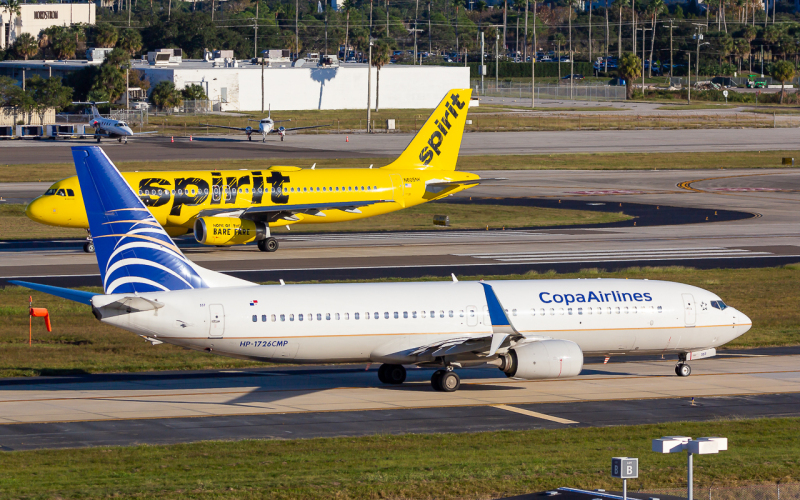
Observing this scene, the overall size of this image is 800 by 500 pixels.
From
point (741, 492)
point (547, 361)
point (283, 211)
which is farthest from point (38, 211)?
point (741, 492)

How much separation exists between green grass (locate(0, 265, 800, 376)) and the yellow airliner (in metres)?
11.7

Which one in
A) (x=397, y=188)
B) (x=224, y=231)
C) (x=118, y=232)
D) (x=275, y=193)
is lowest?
(x=224, y=231)

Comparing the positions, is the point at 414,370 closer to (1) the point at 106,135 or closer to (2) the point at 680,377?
(2) the point at 680,377

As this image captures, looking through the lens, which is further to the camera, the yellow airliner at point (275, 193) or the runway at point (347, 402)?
the yellow airliner at point (275, 193)

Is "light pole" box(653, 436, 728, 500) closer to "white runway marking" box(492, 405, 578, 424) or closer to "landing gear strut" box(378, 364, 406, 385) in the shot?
"white runway marking" box(492, 405, 578, 424)

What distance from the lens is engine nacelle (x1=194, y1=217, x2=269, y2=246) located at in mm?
63250

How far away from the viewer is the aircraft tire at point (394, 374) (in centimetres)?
3791

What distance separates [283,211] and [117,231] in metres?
32.8

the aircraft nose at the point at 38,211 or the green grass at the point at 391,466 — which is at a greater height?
the aircraft nose at the point at 38,211

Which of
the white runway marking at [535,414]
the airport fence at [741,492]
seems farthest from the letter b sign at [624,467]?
the white runway marking at [535,414]

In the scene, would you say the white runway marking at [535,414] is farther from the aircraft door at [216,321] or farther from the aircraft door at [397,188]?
the aircraft door at [397,188]

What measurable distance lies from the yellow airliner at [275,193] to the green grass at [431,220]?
29.8 feet

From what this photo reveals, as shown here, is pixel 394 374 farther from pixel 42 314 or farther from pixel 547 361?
pixel 42 314

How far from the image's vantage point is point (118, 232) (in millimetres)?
33312
